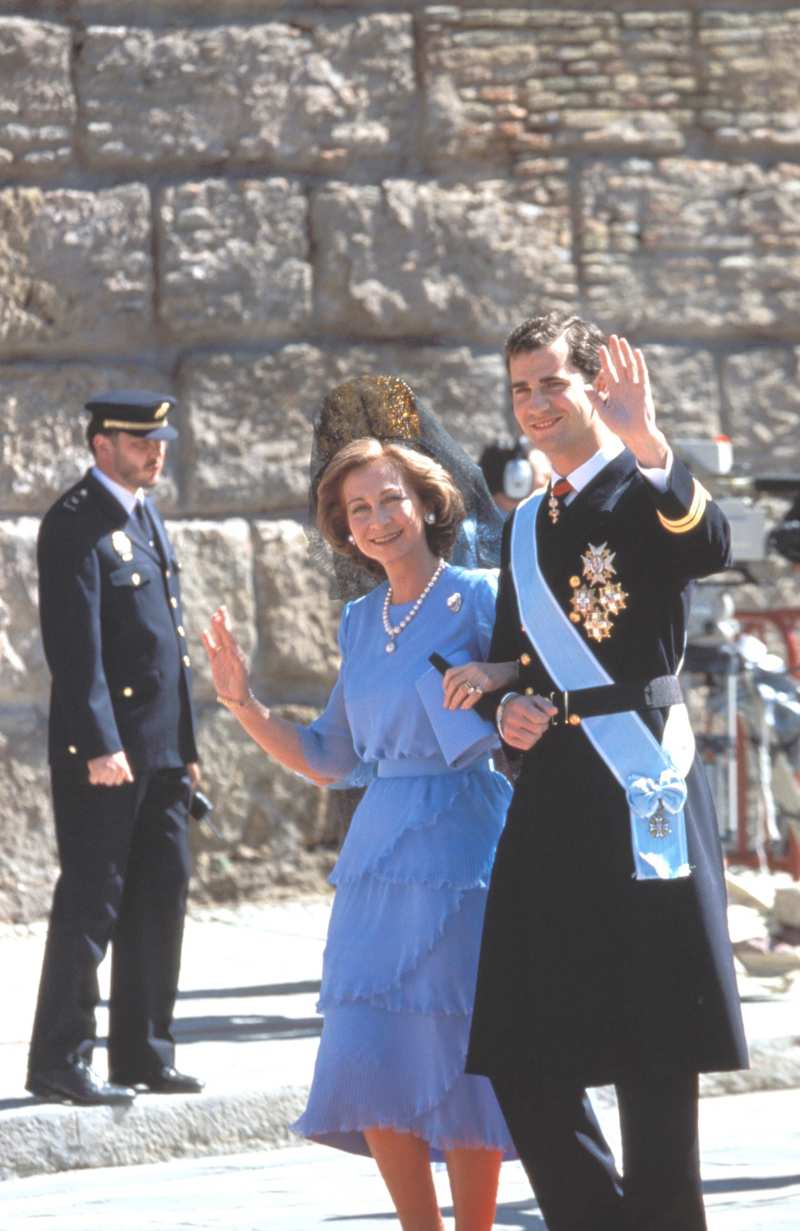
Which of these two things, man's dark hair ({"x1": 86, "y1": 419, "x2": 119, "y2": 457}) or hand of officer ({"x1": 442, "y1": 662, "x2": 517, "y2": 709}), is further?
man's dark hair ({"x1": 86, "y1": 419, "x2": 119, "y2": 457})

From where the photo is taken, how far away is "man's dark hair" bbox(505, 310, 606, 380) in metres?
4.66

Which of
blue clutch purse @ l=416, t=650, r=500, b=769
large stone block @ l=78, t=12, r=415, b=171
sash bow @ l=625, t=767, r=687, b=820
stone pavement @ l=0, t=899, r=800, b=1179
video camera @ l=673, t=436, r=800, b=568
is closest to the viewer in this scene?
sash bow @ l=625, t=767, r=687, b=820

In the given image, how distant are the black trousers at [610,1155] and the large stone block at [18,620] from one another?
578 centimetres

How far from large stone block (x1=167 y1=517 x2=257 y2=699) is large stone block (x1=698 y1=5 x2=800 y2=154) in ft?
8.73

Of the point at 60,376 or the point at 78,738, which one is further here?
the point at 60,376

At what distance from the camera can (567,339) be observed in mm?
4672

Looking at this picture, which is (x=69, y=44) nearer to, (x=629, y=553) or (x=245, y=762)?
(x=245, y=762)

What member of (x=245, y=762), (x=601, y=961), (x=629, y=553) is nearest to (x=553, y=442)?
(x=629, y=553)

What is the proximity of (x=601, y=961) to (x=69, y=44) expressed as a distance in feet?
22.0

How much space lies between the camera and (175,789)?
702 cm

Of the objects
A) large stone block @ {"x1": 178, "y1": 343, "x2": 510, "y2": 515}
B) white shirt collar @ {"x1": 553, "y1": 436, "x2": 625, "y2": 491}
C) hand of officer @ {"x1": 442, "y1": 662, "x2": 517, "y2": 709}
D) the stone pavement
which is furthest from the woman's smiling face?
large stone block @ {"x1": 178, "y1": 343, "x2": 510, "y2": 515}

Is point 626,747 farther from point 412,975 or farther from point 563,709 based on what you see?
point 412,975

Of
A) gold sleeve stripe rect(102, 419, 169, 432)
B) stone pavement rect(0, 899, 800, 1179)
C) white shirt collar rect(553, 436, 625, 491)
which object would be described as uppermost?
gold sleeve stripe rect(102, 419, 169, 432)

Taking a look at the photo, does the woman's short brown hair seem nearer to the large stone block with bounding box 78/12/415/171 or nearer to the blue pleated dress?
the blue pleated dress
